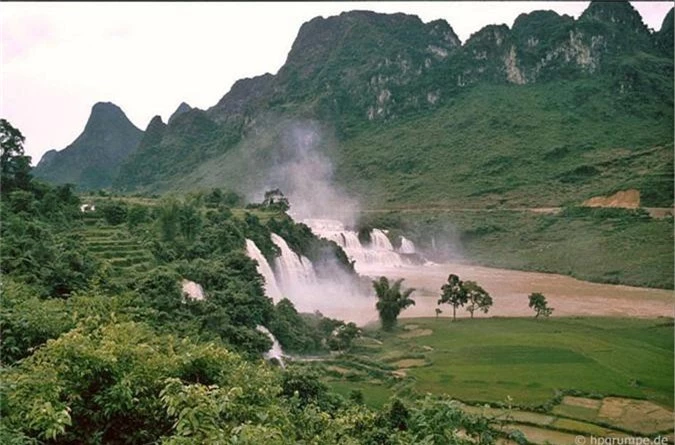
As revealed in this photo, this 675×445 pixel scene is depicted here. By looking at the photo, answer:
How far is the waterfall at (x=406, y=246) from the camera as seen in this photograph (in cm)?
4726

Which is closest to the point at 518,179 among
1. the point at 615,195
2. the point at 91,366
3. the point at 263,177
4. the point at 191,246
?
the point at 615,195

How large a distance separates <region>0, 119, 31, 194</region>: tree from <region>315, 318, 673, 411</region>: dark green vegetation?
532 inches

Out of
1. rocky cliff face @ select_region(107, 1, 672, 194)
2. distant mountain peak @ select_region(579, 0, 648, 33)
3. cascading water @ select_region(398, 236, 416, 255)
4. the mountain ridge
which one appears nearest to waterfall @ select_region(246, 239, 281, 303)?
cascading water @ select_region(398, 236, 416, 255)

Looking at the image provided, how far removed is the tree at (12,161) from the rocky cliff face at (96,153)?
8477 centimetres

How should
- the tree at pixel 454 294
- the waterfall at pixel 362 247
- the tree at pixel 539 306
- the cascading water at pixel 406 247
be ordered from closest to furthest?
1. the tree at pixel 539 306
2. the tree at pixel 454 294
3. the waterfall at pixel 362 247
4. the cascading water at pixel 406 247

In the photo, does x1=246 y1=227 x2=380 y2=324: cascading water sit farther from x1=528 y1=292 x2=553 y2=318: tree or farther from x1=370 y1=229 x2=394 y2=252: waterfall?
x1=370 y1=229 x2=394 y2=252: waterfall

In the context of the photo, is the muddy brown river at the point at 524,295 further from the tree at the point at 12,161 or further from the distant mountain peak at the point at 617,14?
the distant mountain peak at the point at 617,14

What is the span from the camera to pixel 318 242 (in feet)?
110

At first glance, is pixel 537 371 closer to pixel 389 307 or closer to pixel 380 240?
pixel 389 307

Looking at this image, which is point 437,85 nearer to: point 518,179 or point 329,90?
point 329,90

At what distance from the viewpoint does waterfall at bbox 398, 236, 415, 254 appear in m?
47.3

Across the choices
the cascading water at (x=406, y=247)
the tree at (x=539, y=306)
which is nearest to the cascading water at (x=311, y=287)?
the tree at (x=539, y=306)

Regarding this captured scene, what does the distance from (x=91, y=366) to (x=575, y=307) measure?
27998mm

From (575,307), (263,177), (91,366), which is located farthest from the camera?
(263,177)
